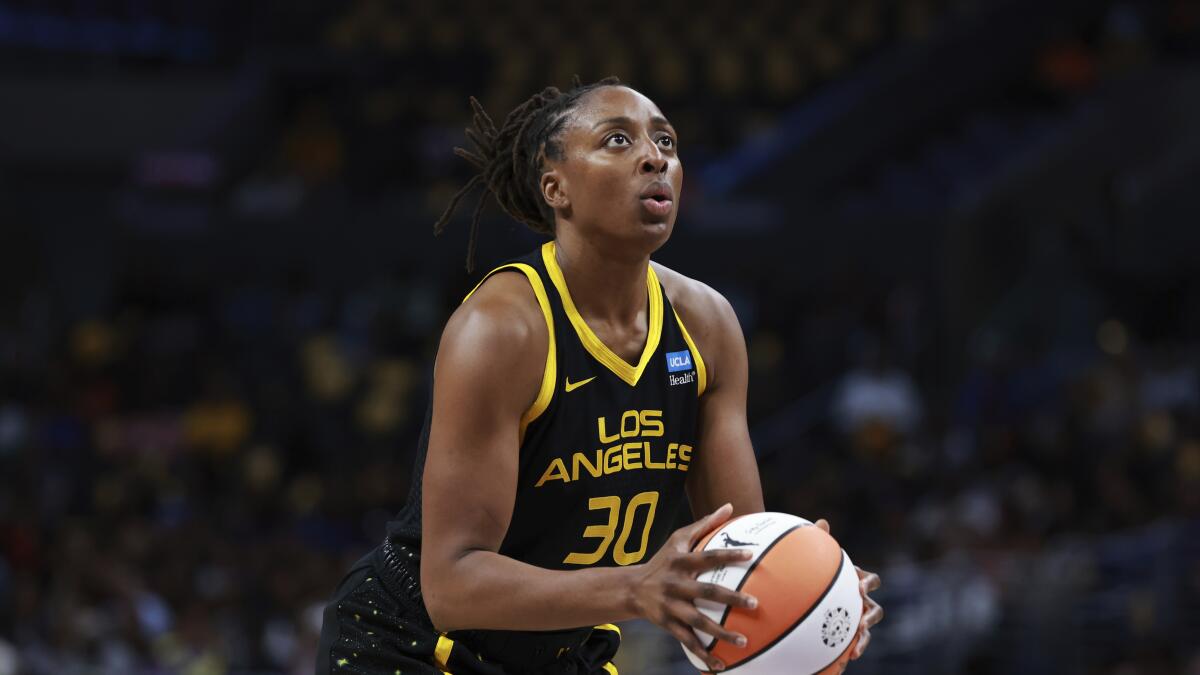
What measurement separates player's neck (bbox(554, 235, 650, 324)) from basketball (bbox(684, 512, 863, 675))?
669 mm

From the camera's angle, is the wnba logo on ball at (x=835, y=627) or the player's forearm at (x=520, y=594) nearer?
the player's forearm at (x=520, y=594)

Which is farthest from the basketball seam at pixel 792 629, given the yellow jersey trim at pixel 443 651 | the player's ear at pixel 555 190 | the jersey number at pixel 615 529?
the player's ear at pixel 555 190

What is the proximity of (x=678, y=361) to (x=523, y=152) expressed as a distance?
0.66 metres

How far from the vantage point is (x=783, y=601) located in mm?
3375

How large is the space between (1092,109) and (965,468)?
6.09 meters

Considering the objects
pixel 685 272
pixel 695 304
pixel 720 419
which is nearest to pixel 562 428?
pixel 720 419

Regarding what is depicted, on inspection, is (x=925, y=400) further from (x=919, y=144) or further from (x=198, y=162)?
(x=198, y=162)

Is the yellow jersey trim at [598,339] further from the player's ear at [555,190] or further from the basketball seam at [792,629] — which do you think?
the basketball seam at [792,629]

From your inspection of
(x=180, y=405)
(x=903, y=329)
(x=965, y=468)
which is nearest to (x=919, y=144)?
(x=903, y=329)

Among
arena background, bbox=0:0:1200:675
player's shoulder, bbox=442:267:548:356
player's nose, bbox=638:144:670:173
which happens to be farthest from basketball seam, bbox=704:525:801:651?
arena background, bbox=0:0:1200:675

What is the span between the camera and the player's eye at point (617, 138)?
12.3 feet

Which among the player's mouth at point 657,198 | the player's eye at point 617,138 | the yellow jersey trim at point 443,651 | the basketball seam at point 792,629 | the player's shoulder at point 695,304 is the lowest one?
the yellow jersey trim at point 443,651

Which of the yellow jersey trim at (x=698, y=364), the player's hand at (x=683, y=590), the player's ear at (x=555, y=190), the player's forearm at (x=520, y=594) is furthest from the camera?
the yellow jersey trim at (x=698, y=364)

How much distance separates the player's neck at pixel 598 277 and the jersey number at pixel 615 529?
441 mm
